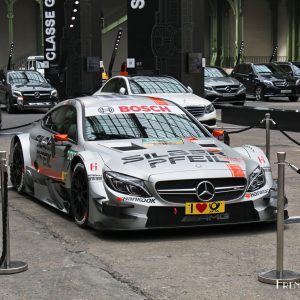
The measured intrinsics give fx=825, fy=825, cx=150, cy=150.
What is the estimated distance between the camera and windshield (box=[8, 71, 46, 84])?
2972 centimetres

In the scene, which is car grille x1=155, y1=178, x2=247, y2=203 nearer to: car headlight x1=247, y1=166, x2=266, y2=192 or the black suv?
car headlight x1=247, y1=166, x2=266, y2=192

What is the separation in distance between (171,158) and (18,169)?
3.20 meters

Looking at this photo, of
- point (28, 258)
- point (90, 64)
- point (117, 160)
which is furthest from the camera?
point (90, 64)

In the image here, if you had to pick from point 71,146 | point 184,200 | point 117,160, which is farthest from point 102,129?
point 184,200

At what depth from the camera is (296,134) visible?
62.9 feet

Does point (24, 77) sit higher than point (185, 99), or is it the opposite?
point (24, 77)

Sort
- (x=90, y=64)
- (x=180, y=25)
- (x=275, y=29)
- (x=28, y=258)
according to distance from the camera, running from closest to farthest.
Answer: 1. (x=28, y=258)
2. (x=180, y=25)
3. (x=90, y=64)
4. (x=275, y=29)

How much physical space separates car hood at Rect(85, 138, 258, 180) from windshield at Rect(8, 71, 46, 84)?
70.6 ft

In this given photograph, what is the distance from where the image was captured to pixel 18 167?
34.8 ft

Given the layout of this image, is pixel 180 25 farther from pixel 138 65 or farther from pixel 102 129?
pixel 102 129

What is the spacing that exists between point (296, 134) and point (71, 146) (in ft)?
36.5

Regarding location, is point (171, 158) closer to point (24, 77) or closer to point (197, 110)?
point (197, 110)

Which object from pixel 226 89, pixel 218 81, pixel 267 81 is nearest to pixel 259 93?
pixel 267 81

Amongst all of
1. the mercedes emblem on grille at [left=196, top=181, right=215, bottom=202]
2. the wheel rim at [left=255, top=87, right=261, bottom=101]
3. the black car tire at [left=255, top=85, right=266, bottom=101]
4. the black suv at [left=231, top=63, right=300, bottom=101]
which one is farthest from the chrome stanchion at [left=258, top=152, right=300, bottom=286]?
the wheel rim at [left=255, top=87, right=261, bottom=101]
